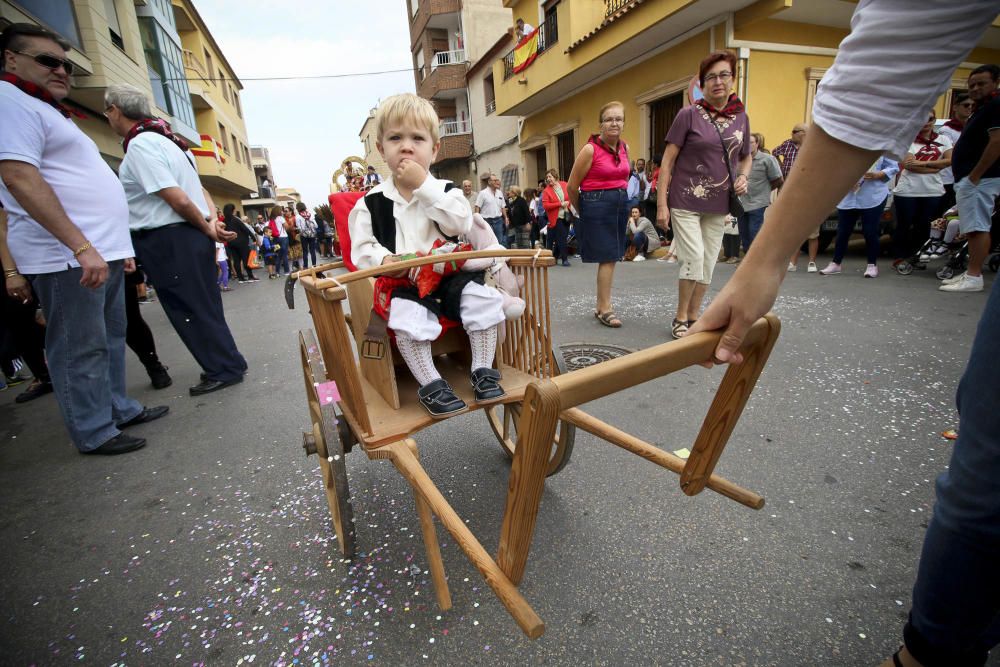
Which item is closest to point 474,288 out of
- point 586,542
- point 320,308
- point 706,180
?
point 320,308

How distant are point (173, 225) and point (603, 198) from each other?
3.39 meters

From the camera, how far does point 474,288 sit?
176 cm

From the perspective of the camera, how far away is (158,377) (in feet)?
12.4

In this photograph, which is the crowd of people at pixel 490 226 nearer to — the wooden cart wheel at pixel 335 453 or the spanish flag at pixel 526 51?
the wooden cart wheel at pixel 335 453

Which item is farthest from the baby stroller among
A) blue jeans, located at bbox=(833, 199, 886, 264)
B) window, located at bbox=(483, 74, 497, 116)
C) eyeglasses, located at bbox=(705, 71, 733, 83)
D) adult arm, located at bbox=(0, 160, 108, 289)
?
window, located at bbox=(483, 74, 497, 116)

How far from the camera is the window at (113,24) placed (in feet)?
35.2

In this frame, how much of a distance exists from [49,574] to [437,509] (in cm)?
176

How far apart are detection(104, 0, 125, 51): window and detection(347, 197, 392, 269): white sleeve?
13436mm

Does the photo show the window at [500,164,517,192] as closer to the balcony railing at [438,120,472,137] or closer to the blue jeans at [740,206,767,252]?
the balcony railing at [438,120,472,137]

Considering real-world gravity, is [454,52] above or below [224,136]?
above

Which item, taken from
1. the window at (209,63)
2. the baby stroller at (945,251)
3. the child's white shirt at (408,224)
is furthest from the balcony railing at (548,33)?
the window at (209,63)

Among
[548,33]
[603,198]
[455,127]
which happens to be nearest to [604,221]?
[603,198]

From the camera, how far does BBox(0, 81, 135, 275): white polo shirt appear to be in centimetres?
209

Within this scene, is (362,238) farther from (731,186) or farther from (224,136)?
(224,136)
